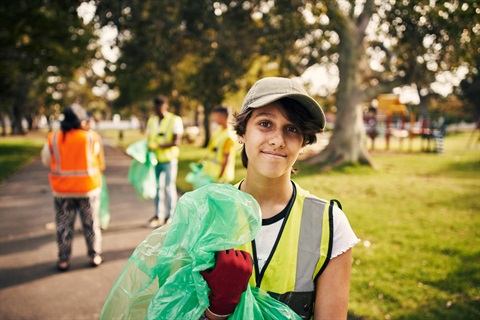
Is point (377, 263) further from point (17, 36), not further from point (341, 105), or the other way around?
point (17, 36)

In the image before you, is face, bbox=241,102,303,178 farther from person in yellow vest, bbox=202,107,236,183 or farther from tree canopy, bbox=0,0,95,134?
tree canopy, bbox=0,0,95,134

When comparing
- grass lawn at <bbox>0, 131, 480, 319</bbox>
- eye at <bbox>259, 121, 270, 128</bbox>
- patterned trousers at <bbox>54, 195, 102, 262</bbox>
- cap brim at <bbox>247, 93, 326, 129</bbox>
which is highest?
cap brim at <bbox>247, 93, 326, 129</bbox>

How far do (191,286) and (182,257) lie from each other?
128mm

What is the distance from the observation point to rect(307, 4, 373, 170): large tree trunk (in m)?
14.6

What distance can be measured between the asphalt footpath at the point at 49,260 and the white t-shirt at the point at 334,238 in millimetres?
2954

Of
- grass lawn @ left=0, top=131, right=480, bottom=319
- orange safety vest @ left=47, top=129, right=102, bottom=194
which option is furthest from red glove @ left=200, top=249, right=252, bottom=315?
orange safety vest @ left=47, top=129, right=102, bottom=194

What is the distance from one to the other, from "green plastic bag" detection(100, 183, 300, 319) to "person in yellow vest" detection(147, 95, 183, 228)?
16.6 feet

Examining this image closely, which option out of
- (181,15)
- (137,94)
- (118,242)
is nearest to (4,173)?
(181,15)

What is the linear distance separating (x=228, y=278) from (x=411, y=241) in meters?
5.63

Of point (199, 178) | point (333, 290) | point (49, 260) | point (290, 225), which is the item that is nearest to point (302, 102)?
point (290, 225)

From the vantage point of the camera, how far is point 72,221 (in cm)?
498

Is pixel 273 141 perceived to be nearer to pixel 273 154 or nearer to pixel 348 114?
pixel 273 154

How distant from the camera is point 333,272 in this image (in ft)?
5.12

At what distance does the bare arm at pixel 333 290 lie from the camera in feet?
5.07
